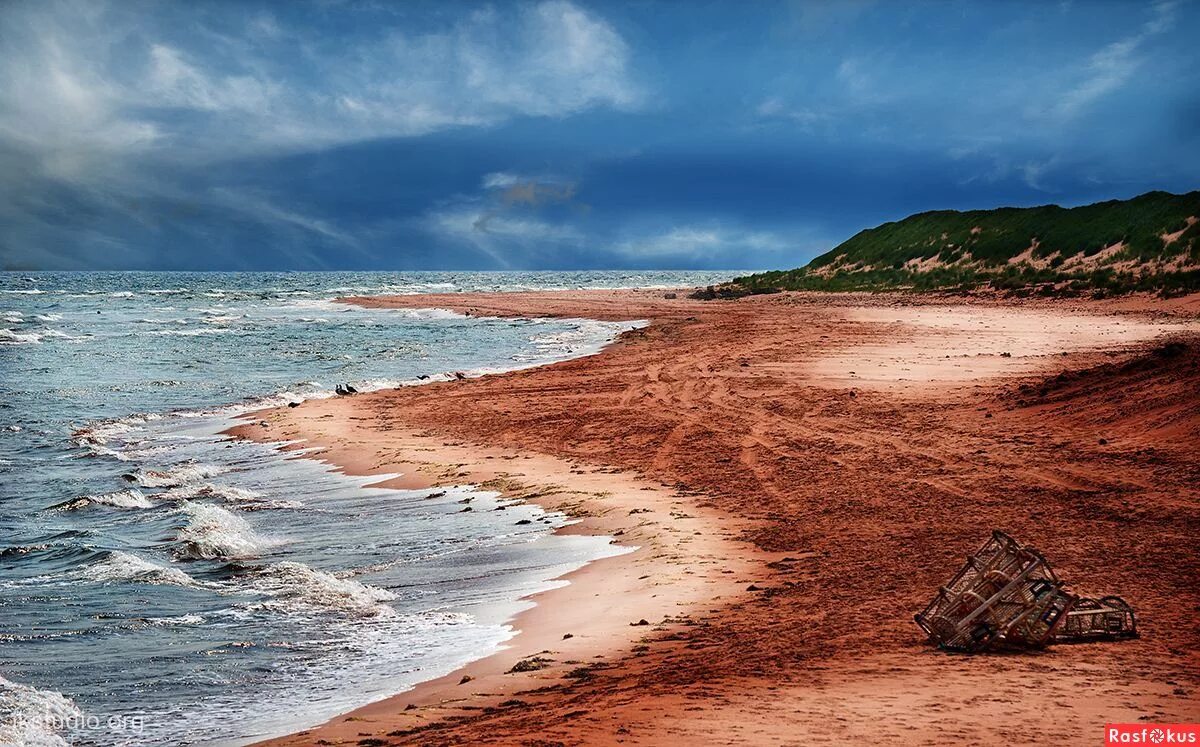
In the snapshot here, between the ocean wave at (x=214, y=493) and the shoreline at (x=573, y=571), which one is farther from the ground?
the ocean wave at (x=214, y=493)

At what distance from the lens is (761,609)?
8617 mm

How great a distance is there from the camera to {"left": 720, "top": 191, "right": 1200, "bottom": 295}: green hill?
46094mm

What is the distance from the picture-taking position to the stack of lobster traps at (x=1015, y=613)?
6.92 m

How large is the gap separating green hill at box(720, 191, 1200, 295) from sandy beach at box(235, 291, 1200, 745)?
19.8 metres

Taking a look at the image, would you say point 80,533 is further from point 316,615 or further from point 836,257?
point 836,257

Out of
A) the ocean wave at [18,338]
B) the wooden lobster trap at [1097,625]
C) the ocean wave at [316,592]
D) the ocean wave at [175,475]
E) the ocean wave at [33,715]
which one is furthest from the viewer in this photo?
the ocean wave at [18,338]

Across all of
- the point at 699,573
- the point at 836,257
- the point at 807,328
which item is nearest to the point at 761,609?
the point at 699,573

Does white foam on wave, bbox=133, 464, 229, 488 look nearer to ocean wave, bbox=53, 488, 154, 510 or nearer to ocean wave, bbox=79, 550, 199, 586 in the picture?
ocean wave, bbox=53, 488, 154, 510

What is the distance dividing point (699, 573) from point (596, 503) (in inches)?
150

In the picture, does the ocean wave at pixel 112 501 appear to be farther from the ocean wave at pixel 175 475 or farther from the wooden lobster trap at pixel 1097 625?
the wooden lobster trap at pixel 1097 625

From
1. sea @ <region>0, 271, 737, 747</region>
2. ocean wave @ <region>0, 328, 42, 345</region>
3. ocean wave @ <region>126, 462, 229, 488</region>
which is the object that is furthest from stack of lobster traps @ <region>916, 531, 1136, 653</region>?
ocean wave @ <region>0, 328, 42, 345</region>

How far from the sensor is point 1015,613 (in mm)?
7023

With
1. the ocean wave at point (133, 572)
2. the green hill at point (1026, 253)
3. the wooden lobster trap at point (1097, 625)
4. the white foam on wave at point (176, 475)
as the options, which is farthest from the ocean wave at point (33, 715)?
the green hill at point (1026, 253)

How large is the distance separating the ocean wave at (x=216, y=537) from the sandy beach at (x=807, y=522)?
3462mm
